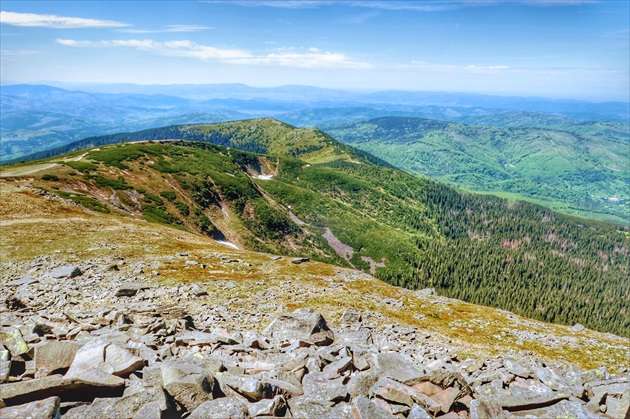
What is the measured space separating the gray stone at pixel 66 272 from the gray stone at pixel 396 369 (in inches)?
1452

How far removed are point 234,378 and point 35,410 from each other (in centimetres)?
732

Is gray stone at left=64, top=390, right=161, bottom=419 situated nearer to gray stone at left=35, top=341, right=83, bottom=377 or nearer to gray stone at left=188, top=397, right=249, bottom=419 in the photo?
gray stone at left=188, top=397, right=249, bottom=419

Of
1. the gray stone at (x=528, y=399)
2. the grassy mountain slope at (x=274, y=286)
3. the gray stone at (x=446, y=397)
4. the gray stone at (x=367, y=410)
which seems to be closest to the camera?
the gray stone at (x=367, y=410)

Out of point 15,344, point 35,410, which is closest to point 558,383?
point 35,410

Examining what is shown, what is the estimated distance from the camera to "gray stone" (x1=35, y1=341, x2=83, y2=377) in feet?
50.5

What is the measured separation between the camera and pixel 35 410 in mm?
11500

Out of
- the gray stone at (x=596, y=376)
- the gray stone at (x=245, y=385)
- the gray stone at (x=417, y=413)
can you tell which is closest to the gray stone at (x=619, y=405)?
the gray stone at (x=596, y=376)

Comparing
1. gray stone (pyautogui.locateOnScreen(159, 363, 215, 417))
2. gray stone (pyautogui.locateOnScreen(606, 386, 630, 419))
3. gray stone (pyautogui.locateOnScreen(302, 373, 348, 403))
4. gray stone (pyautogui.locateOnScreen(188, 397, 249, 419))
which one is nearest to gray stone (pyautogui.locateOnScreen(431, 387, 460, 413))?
gray stone (pyautogui.locateOnScreen(302, 373, 348, 403))

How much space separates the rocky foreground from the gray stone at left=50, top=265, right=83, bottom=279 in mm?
8466

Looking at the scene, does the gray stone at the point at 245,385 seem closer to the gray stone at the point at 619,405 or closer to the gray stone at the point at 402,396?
the gray stone at the point at 402,396

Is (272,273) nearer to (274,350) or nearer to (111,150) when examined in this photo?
(274,350)

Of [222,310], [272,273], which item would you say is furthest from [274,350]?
[272,273]

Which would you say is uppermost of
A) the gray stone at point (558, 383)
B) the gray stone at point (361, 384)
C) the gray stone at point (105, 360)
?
the gray stone at point (105, 360)

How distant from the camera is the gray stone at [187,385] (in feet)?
45.1
